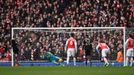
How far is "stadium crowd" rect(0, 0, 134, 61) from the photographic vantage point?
115 feet

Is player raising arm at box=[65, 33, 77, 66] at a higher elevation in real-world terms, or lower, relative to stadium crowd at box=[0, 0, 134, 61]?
lower

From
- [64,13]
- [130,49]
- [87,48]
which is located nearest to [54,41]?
[87,48]

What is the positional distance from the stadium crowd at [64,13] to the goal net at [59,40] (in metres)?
2.73

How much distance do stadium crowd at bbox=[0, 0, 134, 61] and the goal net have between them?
2735 millimetres

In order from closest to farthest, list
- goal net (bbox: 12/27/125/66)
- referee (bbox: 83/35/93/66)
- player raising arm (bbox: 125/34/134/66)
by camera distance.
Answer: referee (bbox: 83/35/93/66), player raising arm (bbox: 125/34/134/66), goal net (bbox: 12/27/125/66)

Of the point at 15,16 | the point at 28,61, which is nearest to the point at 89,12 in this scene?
the point at 15,16

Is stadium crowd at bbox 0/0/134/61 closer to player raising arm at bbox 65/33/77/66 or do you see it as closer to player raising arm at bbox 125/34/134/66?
player raising arm at bbox 125/34/134/66

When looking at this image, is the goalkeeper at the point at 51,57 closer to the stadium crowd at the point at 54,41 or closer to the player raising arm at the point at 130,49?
the stadium crowd at the point at 54,41

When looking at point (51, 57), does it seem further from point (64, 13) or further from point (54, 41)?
point (64, 13)

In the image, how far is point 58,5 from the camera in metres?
37.4

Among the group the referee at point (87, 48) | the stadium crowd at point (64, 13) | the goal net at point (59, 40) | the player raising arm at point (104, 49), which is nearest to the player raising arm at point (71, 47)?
the goal net at point (59, 40)

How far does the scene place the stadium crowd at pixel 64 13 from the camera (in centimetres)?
3503

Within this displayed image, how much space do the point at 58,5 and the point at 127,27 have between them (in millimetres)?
5382

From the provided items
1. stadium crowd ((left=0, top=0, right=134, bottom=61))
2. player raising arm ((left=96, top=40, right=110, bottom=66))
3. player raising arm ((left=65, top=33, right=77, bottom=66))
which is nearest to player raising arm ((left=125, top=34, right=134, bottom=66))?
player raising arm ((left=96, top=40, right=110, bottom=66))
